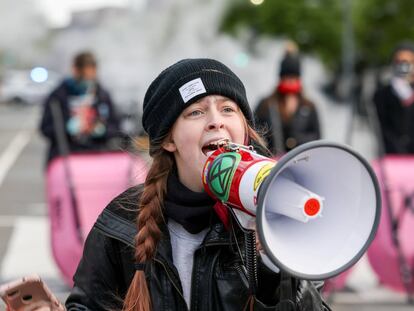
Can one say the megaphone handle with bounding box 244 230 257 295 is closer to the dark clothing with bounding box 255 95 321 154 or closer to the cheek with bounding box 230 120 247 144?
the cheek with bounding box 230 120 247 144

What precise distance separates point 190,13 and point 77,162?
19.4m

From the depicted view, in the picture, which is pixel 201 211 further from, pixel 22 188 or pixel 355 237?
pixel 22 188

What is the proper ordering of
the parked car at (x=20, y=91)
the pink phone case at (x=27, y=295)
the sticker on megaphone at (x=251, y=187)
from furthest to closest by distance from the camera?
the parked car at (x=20, y=91) → the pink phone case at (x=27, y=295) → the sticker on megaphone at (x=251, y=187)

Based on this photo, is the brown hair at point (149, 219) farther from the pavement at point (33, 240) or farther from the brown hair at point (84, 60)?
the brown hair at point (84, 60)

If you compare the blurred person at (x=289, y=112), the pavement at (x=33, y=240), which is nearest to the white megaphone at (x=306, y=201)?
the pavement at (x=33, y=240)

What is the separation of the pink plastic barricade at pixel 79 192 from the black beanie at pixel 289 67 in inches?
61.8

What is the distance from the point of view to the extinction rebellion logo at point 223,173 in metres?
2.08

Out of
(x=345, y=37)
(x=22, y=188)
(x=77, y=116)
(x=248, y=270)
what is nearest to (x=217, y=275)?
(x=248, y=270)

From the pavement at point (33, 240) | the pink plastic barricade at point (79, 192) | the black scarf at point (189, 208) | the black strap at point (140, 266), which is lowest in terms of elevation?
the pavement at point (33, 240)

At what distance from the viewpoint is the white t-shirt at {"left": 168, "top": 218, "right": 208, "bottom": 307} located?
7.67ft

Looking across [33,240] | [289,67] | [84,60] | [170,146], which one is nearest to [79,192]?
[84,60]

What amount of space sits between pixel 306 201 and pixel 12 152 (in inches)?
741

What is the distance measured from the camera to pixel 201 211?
234cm

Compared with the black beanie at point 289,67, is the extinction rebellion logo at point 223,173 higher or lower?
higher
